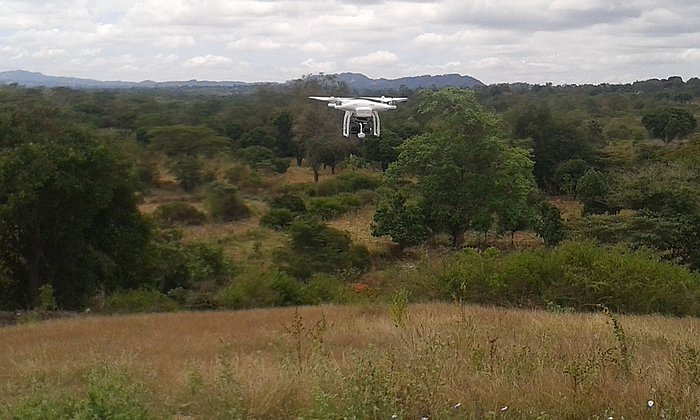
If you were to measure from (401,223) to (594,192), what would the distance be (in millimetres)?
7597

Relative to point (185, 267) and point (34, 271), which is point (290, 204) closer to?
point (185, 267)

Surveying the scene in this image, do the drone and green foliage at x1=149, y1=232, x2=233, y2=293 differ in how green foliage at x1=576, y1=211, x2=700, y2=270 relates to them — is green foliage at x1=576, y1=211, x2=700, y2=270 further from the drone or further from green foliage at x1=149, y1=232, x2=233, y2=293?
green foliage at x1=149, y1=232, x2=233, y2=293

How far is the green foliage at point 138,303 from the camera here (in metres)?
15.4

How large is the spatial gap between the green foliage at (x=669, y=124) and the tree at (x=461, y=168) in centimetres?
2475

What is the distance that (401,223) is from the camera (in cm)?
2647

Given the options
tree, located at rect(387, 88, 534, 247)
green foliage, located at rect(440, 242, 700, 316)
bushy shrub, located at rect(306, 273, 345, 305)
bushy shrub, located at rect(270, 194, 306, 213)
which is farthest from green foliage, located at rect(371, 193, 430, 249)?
green foliage, located at rect(440, 242, 700, 316)

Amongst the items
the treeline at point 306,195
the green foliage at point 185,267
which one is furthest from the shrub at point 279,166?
the green foliage at point 185,267

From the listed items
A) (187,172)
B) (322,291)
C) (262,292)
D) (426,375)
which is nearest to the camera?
(426,375)

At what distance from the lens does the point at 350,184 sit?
3638cm

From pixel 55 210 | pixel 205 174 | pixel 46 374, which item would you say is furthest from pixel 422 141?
pixel 46 374

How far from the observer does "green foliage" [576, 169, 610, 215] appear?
2756 centimetres

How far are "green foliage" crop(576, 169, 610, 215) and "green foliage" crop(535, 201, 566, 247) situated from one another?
2152 millimetres

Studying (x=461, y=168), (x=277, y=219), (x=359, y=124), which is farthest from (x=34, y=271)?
(x=461, y=168)

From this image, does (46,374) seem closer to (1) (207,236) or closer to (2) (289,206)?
(1) (207,236)
